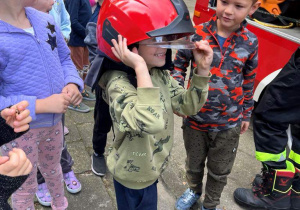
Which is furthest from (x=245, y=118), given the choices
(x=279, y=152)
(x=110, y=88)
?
(x=110, y=88)

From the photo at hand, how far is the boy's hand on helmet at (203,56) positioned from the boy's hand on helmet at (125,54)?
0.43m

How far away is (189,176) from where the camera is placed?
8.07 feet

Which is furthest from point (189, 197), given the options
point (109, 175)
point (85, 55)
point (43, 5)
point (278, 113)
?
point (85, 55)

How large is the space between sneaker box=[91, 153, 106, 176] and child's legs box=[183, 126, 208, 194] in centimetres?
86

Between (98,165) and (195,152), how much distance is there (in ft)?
3.40

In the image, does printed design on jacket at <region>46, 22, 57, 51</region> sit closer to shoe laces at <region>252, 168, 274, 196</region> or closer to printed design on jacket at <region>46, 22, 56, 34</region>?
printed design on jacket at <region>46, 22, 56, 34</region>

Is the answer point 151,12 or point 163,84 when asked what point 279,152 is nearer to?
point 163,84

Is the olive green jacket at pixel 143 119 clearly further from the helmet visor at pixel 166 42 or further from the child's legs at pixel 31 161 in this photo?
the child's legs at pixel 31 161

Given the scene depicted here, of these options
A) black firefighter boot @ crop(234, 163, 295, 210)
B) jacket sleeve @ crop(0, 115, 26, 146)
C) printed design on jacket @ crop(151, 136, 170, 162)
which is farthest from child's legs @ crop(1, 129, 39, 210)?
black firefighter boot @ crop(234, 163, 295, 210)

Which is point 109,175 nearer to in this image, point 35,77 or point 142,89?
point 35,77

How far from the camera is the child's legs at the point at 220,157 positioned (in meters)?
2.14

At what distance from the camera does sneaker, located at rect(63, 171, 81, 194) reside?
99.9 inches

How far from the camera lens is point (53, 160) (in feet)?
6.54

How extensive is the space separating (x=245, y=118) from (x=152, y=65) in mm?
1089
